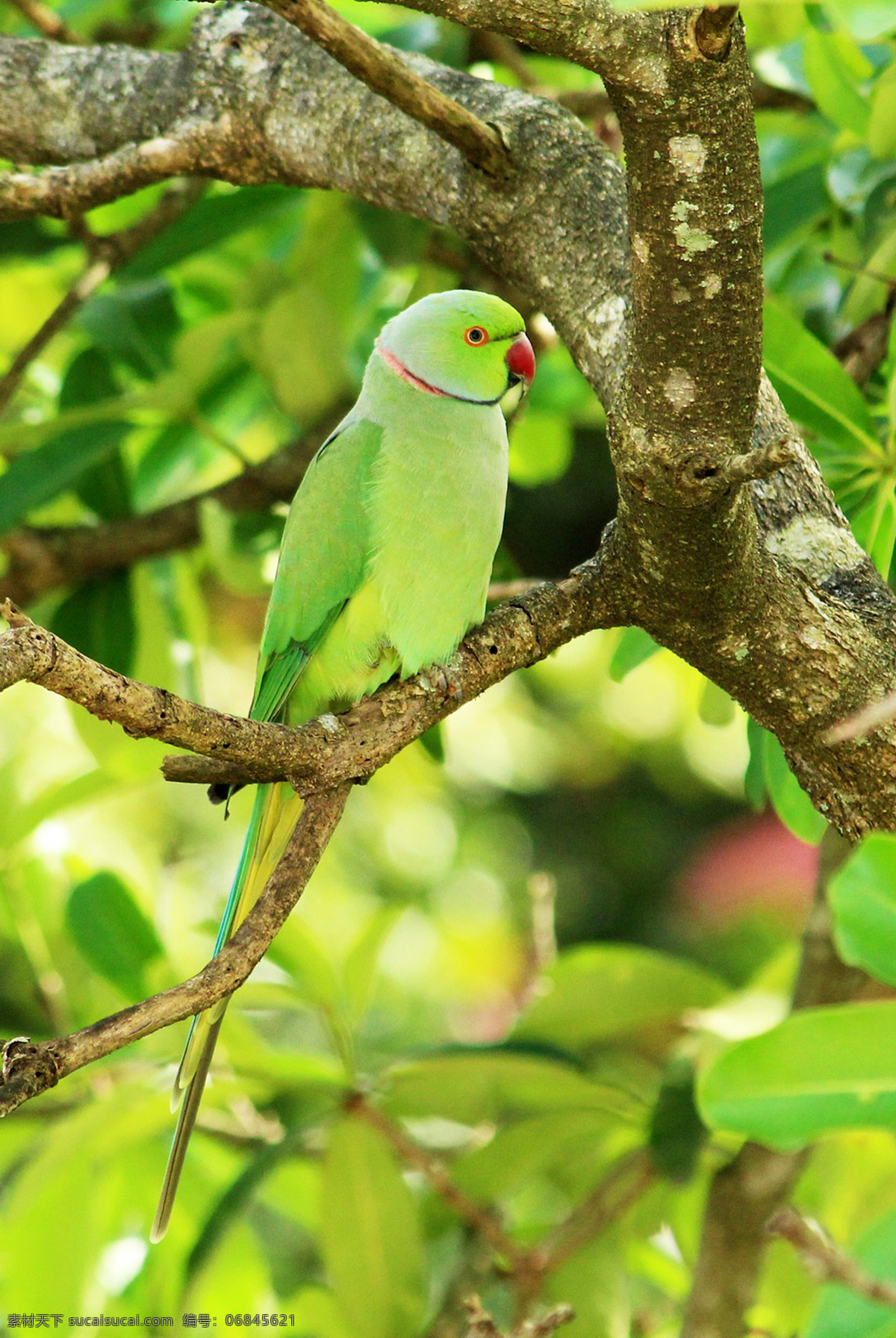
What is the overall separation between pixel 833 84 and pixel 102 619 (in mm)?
1579

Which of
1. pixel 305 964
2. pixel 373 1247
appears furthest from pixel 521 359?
pixel 373 1247

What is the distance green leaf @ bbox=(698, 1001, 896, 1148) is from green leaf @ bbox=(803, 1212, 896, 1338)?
0.11 meters

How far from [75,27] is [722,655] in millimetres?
2252

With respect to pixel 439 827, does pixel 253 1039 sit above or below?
above

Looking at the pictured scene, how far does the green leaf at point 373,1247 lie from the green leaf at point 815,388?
4.37ft

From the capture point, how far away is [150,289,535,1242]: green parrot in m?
1.80

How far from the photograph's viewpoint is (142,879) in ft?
12.8

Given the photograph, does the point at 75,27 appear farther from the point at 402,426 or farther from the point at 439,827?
the point at 439,827

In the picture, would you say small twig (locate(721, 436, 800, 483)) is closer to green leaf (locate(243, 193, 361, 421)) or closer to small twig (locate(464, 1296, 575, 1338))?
small twig (locate(464, 1296, 575, 1338))

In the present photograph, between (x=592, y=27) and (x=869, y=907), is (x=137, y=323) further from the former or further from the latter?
(x=869, y=907)

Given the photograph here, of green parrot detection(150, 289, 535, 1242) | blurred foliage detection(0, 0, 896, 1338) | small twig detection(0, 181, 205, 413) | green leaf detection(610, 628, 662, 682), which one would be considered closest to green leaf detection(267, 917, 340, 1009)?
blurred foliage detection(0, 0, 896, 1338)

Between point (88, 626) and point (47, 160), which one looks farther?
point (88, 626)

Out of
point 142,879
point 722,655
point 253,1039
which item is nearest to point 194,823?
point 142,879

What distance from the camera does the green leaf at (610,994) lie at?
6.97ft
